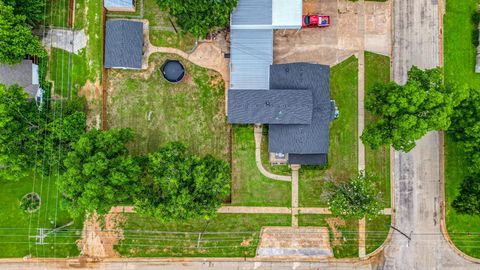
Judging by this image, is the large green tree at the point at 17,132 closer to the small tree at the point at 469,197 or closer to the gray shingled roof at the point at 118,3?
the gray shingled roof at the point at 118,3

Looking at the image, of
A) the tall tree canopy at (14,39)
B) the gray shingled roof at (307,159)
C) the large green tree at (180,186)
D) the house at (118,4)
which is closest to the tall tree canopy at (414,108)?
the gray shingled roof at (307,159)

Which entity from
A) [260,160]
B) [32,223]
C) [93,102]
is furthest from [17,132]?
[260,160]

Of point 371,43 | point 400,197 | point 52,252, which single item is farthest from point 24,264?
point 371,43

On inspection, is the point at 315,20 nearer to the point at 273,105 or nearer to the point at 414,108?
the point at 273,105

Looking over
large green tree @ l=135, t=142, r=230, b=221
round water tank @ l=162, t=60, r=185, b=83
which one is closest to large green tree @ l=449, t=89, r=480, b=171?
large green tree @ l=135, t=142, r=230, b=221

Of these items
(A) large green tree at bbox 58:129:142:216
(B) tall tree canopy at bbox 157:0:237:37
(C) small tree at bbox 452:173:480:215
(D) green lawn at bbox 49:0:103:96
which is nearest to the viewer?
(A) large green tree at bbox 58:129:142:216

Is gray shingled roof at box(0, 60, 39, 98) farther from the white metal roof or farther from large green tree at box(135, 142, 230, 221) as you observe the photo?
the white metal roof
